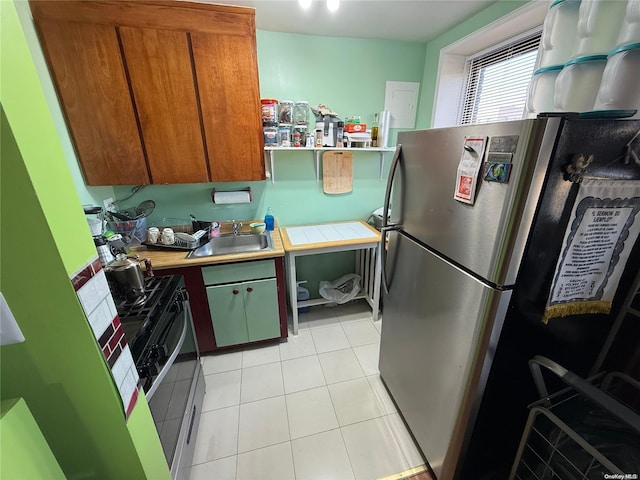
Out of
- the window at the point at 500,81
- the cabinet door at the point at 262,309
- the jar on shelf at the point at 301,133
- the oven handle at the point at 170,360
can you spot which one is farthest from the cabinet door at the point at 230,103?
the window at the point at 500,81

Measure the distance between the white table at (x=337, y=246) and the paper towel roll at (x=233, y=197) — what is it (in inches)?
16.2

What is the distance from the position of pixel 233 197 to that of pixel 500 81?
2144mm

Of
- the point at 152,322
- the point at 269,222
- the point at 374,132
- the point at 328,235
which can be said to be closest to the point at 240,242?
the point at 269,222

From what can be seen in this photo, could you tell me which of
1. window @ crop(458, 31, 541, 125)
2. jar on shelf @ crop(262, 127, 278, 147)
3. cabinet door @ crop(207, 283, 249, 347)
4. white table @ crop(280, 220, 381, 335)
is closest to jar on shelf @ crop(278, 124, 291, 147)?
jar on shelf @ crop(262, 127, 278, 147)

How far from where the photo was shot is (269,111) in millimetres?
1838

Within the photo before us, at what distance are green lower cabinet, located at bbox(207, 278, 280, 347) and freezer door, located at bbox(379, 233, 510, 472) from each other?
2.83ft

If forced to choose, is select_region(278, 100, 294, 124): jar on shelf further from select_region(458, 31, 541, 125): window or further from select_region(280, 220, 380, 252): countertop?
select_region(458, 31, 541, 125): window

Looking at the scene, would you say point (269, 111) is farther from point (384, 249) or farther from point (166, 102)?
point (384, 249)

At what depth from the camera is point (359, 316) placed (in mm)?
2395

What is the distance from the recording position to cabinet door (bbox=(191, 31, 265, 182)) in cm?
150

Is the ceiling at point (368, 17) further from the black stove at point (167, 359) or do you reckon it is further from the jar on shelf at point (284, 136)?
the black stove at point (167, 359)

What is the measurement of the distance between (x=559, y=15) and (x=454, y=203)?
80 centimetres

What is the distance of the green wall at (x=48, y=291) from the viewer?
45 cm

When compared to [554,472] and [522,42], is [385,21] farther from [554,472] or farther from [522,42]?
[554,472]
